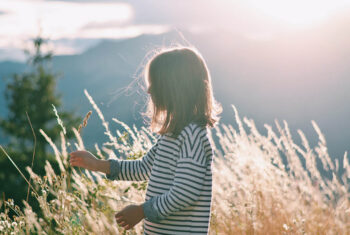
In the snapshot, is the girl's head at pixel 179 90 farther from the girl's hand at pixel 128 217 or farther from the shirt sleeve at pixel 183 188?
the girl's hand at pixel 128 217

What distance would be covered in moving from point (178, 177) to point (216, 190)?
3.67 feet

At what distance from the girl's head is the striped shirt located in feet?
0.19

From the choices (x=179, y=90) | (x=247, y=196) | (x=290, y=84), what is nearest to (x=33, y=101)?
(x=247, y=196)

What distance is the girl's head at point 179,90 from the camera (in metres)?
1.76

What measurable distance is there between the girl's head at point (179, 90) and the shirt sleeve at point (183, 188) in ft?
0.53

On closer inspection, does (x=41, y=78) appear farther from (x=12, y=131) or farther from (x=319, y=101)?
(x=319, y=101)

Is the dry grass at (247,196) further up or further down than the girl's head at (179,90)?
further down

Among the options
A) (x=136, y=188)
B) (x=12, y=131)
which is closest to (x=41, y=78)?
(x=12, y=131)

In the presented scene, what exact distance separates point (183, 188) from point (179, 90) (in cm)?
44

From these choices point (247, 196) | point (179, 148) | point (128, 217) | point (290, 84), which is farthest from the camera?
point (290, 84)

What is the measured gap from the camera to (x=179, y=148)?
5.67 ft

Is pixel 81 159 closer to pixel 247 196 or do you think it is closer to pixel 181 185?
pixel 181 185

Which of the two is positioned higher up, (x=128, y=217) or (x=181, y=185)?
(x=181, y=185)

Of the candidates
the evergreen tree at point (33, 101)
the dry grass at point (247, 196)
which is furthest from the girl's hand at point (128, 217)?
the evergreen tree at point (33, 101)
